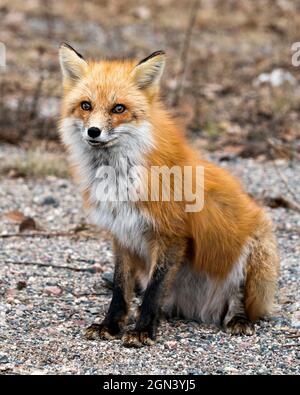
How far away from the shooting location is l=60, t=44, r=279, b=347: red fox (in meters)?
4.67

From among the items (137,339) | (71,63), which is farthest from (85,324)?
(71,63)

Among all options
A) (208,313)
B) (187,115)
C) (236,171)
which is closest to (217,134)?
(187,115)

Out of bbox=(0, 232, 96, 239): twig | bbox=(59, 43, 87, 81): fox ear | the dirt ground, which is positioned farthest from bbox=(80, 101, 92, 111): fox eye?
the dirt ground

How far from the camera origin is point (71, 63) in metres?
4.92

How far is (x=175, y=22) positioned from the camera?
1449cm

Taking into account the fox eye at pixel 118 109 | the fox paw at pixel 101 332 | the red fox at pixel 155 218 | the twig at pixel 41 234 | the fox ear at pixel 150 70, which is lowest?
the fox paw at pixel 101 332

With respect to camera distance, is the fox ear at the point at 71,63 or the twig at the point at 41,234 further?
the twig at the point at 41,234

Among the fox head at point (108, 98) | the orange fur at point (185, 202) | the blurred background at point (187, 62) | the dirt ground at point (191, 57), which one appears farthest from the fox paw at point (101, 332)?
the dirt ground at point (191, 57)

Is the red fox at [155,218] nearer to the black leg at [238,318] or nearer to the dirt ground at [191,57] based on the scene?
the black leg at [238,318]

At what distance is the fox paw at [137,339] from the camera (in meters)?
4.68

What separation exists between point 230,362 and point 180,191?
3.44 feet

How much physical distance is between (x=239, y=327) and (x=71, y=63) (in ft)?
6.45

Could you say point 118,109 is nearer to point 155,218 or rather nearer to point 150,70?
point 150,70

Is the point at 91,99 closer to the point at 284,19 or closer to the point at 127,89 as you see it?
the point at 127,89
